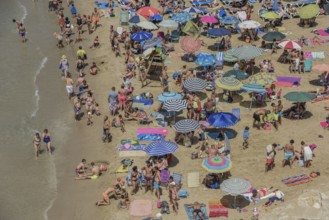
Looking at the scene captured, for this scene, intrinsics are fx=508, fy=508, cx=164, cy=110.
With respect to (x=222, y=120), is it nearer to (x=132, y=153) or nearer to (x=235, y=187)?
(x=132, y=153)

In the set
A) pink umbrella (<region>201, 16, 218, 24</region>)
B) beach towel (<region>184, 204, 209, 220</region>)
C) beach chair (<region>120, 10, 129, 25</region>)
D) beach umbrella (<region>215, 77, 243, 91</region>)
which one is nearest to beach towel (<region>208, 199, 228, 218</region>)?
beach towel (<region>184, 204, 209, 220</region>)

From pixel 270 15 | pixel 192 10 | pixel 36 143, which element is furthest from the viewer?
pixel 192 10

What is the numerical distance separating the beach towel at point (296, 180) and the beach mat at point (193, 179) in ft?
10.6

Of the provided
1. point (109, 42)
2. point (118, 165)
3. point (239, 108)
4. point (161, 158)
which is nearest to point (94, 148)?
point (118, 165)

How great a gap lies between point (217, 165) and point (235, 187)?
1540mm

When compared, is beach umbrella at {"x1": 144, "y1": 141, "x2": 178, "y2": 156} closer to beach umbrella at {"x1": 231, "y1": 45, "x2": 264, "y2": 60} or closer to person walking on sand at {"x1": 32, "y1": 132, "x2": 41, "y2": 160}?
person walking on sand at {"x1": 32, "y1": 132, "x2": 41, "y2": 160}

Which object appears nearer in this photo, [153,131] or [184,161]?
[184,161]

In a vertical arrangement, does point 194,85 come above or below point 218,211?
above

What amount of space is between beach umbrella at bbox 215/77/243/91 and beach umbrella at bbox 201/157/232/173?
6.31 metres

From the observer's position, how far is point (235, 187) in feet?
56.0

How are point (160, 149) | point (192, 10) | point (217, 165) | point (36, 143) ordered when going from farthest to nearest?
point (192, 10) < point (36, 143) < point (160, 149) < point (217, 165)

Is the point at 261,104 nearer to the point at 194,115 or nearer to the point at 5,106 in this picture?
the point at 194,115

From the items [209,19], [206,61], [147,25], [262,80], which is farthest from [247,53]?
[147,25]

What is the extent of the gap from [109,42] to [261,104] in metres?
13.3
